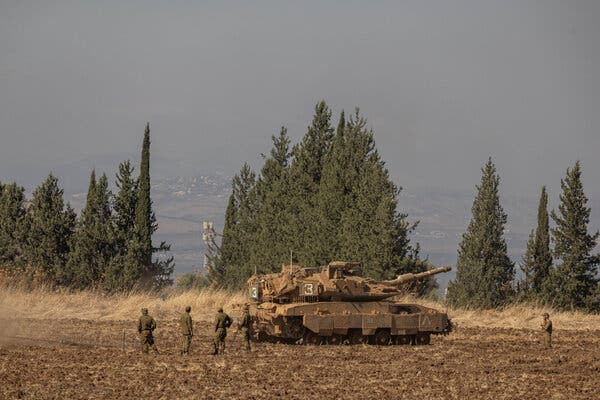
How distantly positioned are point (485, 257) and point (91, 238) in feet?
73.6

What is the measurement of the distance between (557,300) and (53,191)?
27.4m

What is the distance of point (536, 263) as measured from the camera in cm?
6425

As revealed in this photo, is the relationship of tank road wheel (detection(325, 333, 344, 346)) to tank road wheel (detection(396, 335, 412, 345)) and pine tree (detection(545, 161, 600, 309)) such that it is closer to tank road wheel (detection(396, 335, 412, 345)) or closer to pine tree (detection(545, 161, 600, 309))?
tank road wheel (detection(396, 335, 412, 345))

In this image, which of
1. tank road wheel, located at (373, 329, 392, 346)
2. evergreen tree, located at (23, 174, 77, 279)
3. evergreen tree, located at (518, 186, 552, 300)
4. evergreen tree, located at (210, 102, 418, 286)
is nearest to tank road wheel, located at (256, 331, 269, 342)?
tank road wheel, located at (373, 329, 392, 346)

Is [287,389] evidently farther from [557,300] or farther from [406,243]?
[557,300]

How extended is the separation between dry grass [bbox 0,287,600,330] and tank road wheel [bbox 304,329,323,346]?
8.62 meters

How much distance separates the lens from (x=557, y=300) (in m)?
59.2

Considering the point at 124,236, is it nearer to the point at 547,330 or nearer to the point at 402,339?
the point at 402,339

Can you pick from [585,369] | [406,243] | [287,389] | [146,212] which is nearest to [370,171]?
[406,243]

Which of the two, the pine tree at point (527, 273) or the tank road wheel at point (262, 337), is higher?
the pine tree at point (527, 273)

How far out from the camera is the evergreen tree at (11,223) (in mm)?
60250

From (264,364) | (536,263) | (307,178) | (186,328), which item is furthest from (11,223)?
(264,364)

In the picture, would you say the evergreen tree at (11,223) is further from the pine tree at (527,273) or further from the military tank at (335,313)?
→ the pine tree at (527,273)

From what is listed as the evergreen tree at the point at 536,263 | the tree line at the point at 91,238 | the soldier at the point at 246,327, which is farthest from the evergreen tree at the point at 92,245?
the soldier at the point at 246,327
